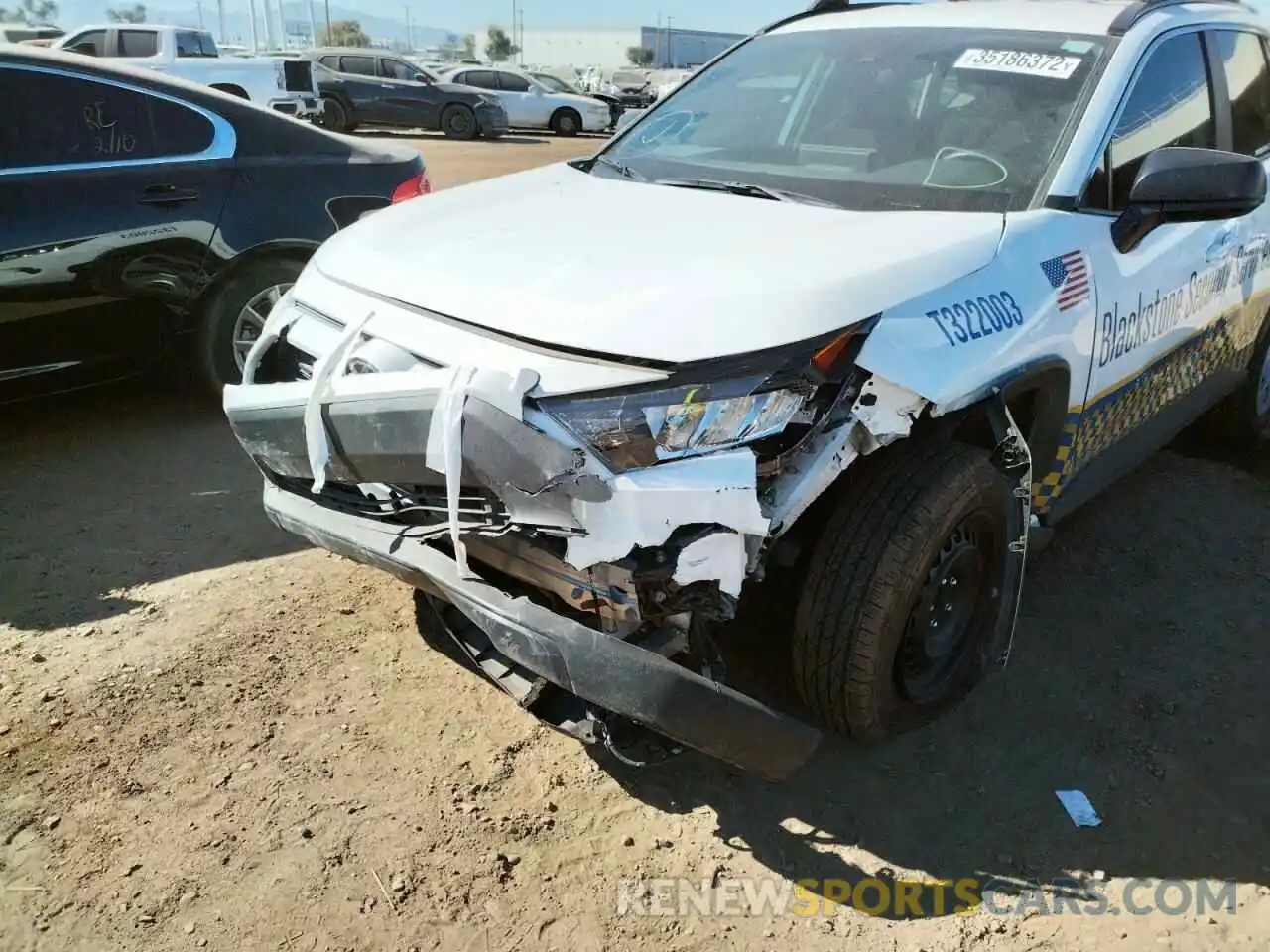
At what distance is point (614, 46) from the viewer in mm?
81812

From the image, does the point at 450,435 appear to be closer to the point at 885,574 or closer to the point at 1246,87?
the point at 885,574

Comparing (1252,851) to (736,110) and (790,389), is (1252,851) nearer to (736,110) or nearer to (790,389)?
(790,389)

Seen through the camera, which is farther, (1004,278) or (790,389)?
(1004,278)

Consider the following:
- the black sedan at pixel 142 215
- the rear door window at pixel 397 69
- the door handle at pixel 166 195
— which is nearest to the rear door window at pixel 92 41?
the rear door window at pixel 397 69

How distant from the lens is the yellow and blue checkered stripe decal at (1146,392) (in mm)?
3115

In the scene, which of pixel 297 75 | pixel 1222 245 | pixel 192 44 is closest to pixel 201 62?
pixel 297 75

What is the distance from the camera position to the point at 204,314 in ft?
15.0

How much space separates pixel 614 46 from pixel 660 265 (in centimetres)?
8626

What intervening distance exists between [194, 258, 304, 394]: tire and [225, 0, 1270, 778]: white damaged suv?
→ 5.29 ft

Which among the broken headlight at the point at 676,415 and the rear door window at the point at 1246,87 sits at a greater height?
the rear door window at the point at 1246,87

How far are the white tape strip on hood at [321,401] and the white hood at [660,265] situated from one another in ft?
0.59

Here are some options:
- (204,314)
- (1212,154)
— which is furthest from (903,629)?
(204,314)

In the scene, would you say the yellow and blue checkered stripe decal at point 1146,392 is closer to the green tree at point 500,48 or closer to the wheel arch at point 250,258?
the wheel arch at point 250,258

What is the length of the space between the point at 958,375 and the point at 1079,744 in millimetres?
1187
